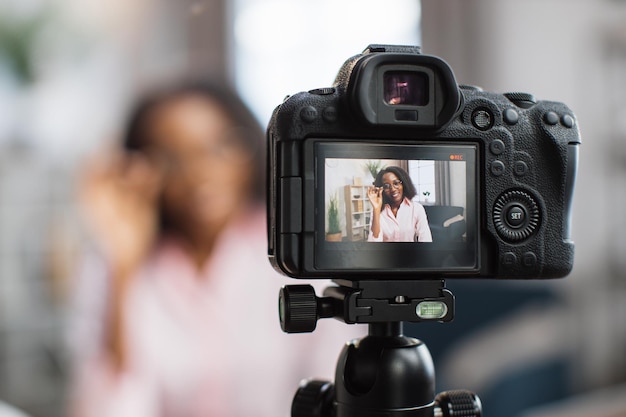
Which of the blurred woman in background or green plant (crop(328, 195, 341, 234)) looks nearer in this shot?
green plant (crop(328, 195, 341, 234))

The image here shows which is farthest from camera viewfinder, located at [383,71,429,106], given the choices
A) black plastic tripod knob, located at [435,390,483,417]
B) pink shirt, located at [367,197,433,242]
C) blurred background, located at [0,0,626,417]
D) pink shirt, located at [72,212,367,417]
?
pink shirt, located at [72,212,367,417]

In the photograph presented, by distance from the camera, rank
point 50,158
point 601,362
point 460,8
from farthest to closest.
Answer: point 601,362 → point 460,8 → point 50,158

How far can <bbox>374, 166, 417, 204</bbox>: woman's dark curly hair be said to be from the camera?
Result: 0.68 metres

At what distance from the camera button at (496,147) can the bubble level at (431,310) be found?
17 centimetres

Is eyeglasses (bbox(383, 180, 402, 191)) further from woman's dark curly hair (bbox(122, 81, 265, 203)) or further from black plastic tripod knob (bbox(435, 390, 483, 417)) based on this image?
woman's dark curly hair (bbox(122, 81, 265, 203))

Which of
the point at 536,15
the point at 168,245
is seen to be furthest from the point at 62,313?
the point at 536,15

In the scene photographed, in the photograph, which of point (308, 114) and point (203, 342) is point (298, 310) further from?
point (203, 342)

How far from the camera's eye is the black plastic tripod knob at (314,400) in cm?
74

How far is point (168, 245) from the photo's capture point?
86.9 inches

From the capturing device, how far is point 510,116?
72 cm

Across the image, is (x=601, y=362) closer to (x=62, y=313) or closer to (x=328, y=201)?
(x=62, y=313)

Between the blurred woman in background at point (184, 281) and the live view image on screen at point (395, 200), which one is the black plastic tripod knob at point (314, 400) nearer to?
the live view image on screen at point (395, 200)

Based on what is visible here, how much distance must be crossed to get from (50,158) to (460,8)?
1.77m

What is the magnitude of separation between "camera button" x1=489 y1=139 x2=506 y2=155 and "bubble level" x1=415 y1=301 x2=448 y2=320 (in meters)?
0.17
